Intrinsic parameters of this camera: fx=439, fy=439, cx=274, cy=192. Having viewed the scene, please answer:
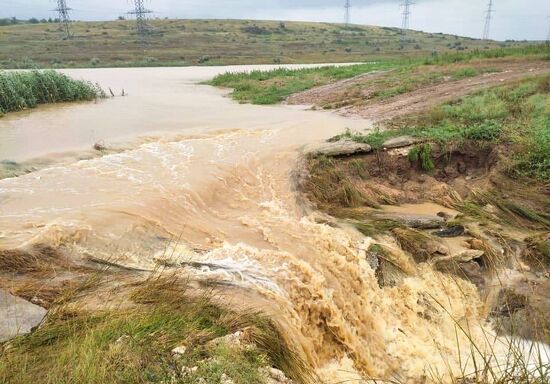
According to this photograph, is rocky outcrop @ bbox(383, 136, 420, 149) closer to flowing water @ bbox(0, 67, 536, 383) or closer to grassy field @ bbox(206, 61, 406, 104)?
flowing water @ bbox(0, 67, 536, 383)

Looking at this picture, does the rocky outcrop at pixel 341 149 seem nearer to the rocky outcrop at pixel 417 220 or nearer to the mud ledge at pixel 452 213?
the mud ledge at pixel 452 213

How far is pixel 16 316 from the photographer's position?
3.71 m

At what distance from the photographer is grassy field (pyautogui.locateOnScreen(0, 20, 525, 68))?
45.7 metres

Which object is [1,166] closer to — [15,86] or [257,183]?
[257,183]

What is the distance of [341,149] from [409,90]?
26.6 ft

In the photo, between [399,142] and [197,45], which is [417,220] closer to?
[399,142]

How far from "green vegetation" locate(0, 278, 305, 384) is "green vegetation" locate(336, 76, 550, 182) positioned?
Result: 6421mm

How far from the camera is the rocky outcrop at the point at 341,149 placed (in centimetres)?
936

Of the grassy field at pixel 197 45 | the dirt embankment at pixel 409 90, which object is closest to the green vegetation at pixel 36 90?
the dirt embankment at pixel 409 90

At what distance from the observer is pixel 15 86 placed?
48.4 feet

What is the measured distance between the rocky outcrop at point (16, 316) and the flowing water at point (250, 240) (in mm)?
1447

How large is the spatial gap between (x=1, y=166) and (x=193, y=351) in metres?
6.87

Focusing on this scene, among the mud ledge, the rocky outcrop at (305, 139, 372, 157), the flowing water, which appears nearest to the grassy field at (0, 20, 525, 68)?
the flowing water

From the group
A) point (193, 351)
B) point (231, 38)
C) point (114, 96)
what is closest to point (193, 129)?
point (114, 96)
